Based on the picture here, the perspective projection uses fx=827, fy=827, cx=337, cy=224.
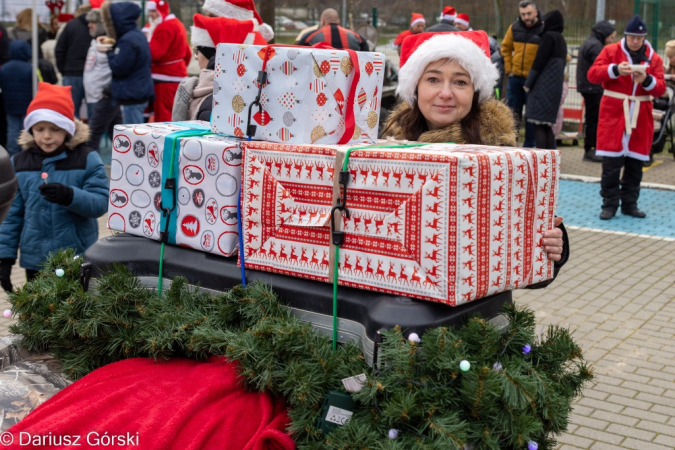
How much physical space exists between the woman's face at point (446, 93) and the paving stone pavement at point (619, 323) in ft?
2.59

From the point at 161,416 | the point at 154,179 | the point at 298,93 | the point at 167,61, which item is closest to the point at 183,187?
the point at 154,179

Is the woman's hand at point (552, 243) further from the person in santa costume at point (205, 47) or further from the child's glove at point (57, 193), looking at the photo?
the child's glove at point (57, 193)

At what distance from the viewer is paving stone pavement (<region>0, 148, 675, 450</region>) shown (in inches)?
167

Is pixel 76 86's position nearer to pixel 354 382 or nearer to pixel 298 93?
pixel 298 93

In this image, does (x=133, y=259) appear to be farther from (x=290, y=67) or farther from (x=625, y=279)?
(x=625, y=279)

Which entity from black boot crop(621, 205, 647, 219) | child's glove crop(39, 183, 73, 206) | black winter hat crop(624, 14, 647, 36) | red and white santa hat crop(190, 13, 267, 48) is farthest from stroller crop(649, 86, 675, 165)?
child's glove crop(39, 183, 73, 206)

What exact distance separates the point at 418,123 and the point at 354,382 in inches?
50.8

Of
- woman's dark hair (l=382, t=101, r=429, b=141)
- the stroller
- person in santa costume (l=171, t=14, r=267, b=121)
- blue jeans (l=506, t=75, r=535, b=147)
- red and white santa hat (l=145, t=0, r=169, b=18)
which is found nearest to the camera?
woman's dark hair (l=382, t=101, r=429, b=141)

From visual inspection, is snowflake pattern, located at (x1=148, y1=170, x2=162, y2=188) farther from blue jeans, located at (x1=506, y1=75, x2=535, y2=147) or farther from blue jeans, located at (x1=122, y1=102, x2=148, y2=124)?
blue jeans, located at (x1=506, y1=75, x2=535, y2=147)

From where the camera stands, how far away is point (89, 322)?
249cm

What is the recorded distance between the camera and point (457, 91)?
2.94 metres

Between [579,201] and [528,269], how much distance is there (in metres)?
7.88

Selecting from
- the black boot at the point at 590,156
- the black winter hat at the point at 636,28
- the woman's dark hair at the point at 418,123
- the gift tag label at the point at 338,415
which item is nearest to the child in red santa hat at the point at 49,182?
the woman's dark hair at the point at 418,123

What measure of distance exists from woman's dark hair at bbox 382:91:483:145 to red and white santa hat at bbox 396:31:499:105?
0.13 ft
